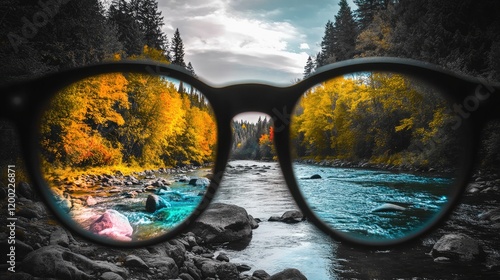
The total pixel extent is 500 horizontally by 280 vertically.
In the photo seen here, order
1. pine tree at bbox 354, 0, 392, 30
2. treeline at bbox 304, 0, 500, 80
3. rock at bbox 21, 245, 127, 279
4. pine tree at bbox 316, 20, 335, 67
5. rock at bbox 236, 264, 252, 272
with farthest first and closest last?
pine tree at bbox 316, 20, 335, 67
pine tree at bbox 354, 0, 392, 30
treeline at bbox 304, 0, 500, 80
rock at bbox 236, 264, 252, 272
rock at bbox 21, 245, 127, 279

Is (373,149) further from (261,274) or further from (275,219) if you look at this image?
(275,219)

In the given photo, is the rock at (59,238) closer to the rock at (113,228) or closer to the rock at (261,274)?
the rock at (113,228)

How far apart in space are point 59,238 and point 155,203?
718 mm

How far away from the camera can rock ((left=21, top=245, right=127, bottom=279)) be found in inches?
44.6

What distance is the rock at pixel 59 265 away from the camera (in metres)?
1.13

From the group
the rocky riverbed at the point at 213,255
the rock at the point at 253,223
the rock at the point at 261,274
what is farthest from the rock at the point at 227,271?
the rock at the point at 253,223

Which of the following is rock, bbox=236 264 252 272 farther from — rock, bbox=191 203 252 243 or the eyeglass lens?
the eyeglass lens

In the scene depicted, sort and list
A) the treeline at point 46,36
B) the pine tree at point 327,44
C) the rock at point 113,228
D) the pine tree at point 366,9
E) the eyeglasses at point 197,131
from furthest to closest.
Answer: the pine tree at point 327,44, the pine tree at point 366,9, the treeline at point 46,36, the rock at point 113,228, the eyeglasses at point 197,131

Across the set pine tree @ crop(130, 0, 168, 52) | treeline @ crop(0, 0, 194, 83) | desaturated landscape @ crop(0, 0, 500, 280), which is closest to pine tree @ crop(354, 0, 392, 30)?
pine tree @ crop(130, 0, 168, 52)

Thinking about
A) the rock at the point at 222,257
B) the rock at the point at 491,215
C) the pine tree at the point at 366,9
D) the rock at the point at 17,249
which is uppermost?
the pine tree at the point at 366,9

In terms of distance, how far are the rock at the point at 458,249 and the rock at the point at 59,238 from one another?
2.29 m

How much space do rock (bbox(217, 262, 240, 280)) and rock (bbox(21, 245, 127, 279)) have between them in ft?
2.10

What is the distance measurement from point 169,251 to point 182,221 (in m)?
1.20

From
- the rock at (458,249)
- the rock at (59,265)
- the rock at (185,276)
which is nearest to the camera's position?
the rock at (59,265)
